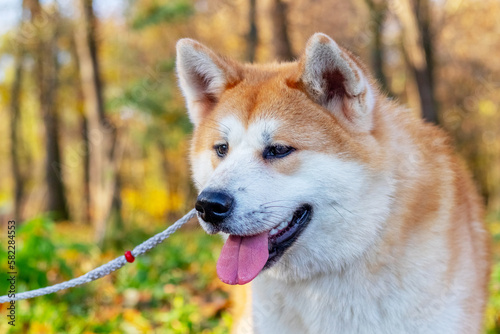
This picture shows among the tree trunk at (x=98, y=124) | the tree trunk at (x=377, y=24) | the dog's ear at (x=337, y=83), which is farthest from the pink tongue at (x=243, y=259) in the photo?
the tree trunk at (x=377, y=24)

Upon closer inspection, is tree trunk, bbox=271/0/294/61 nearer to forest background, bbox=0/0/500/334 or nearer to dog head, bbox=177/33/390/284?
forest background, bbox=0/0/500/334

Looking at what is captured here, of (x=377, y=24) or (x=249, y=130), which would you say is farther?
(x=377, y=24)

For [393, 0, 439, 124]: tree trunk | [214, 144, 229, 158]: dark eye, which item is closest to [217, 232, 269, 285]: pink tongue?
[214, 144, 229, 158]: dark eye

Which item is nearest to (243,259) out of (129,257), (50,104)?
(129,257)

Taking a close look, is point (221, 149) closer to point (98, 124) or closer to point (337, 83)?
point (337, 83)

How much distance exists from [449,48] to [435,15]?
1.85 m

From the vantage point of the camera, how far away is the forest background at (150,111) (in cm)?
451

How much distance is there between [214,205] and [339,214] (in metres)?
0.65

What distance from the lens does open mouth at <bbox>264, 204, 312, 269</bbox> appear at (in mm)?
2422

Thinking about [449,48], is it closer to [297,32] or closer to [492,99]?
[492,99]

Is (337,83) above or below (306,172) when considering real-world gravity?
above

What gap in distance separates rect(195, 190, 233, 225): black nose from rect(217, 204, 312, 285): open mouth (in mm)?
242

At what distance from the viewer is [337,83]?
254cm

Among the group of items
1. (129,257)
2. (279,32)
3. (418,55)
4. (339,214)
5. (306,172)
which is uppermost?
(418,55)
